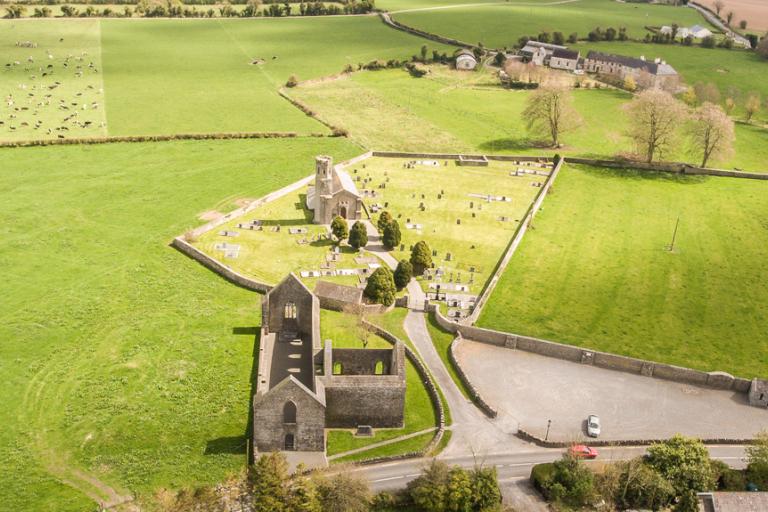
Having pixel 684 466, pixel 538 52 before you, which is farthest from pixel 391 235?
pixel 538 52

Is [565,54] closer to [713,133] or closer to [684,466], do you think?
[713,133]

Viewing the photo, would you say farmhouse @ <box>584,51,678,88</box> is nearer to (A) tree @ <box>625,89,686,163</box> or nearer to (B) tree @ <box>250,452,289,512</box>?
(A) tree @ <box>625,89,686,163</box>

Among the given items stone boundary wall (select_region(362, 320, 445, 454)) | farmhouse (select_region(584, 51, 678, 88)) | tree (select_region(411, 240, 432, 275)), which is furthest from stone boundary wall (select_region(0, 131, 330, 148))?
farmhouse (select_region(584, 51, 678, 88))

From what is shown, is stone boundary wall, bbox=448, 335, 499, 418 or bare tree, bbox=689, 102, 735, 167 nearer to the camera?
stone boundary wall, bbox=448, 335, 499, 418

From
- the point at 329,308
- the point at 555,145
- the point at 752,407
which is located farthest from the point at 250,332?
the point at 555,145

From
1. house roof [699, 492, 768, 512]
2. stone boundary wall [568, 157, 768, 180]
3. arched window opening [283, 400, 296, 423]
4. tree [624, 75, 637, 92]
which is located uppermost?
tree [624, 75, 637, 92]

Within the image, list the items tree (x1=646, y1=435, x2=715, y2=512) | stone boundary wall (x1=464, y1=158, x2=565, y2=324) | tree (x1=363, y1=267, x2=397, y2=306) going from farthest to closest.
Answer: stone boundary wall (x1=464, y1=158, x2=565, y2=324) < tree (x1=363, y1=267, x2=397, y2=306) < tree (x1=646, y1=435, x2=715, y2=512)

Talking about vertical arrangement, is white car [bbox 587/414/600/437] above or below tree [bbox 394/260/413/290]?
below

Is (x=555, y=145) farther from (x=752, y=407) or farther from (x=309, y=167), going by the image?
A: (x=752, y=407)
